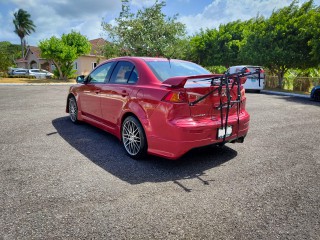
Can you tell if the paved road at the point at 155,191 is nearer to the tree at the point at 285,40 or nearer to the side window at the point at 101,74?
the side window at the point at 101,74

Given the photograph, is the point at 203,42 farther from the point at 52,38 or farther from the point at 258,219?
the point at 258,219

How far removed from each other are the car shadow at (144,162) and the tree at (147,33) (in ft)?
69.0

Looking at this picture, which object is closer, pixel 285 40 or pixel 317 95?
pixel 317 95

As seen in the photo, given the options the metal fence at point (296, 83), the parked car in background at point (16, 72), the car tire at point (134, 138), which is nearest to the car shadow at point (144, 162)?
the car tire at point (134, 138)

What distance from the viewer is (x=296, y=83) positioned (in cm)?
1856

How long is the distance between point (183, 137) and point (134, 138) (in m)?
1.00

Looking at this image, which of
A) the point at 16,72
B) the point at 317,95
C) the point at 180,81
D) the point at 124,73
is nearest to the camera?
the point at 180,81

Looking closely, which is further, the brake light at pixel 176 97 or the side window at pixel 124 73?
the side window at pixel 124 73

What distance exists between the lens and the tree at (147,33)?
2484cm

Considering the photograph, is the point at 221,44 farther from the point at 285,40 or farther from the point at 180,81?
the point at 180,81

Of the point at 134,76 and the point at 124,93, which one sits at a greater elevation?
the point at 134,76

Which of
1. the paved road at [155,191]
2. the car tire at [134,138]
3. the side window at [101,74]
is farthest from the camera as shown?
the side window at [101,74]

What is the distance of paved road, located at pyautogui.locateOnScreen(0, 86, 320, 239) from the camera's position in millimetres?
2252

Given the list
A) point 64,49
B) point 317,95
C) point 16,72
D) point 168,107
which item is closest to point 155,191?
point 168,107
